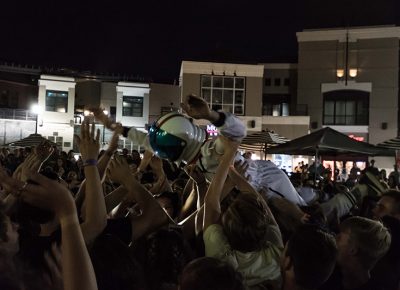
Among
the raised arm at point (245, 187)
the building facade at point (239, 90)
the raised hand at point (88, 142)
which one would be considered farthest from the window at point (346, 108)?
the raised hand at point (88, 142)

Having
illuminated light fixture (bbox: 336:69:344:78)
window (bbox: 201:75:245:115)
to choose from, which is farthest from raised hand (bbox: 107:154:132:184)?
illuminated light fixture (bbox: 336:69:344:78)

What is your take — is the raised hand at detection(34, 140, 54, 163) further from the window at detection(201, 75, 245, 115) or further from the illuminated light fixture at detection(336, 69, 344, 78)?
the illuminated light fixture at detection(336, 69, 344, 78)

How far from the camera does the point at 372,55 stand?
106 feet

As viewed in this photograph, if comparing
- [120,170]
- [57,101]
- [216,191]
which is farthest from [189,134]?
[57,101]

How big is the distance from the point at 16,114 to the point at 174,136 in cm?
3361

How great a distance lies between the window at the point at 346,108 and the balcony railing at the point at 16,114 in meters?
20.9

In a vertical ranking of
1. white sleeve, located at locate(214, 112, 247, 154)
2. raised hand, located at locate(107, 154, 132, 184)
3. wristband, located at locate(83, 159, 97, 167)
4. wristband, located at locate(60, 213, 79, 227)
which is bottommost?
wristband, located at locate(60, 213, 79, 227)

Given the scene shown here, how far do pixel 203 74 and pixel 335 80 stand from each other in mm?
9227

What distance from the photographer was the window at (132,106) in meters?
35.5

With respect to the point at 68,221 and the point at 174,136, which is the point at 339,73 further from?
the point at 68,221

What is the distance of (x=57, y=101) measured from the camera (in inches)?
1355

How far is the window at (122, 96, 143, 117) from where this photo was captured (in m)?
35.5

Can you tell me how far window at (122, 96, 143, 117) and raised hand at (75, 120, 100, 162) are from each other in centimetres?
3313

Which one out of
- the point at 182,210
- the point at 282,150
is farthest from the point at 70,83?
the point at 182,210
